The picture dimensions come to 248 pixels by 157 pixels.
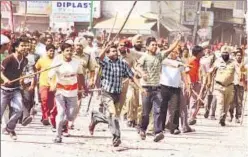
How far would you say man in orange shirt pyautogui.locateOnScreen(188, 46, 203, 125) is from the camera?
8.86 m

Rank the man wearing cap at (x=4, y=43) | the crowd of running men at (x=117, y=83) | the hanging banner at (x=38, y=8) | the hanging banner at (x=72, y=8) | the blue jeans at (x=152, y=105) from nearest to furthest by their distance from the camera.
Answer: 1. the man wearing cap at (x=4, y=43)
2. the crowd of running men at (x=117, y=83)
3. the blue jeans at (x=152, y=105)
4. the hanging banner at (x=72, y=8)
5. the hanging banner at (x=38, y=8)

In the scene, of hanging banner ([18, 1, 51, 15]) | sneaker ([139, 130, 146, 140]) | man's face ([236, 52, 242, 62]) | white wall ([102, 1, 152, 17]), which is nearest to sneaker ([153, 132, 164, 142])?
sneaker ([139, 130, 146, 140])

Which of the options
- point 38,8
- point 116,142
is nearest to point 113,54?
point 116,142

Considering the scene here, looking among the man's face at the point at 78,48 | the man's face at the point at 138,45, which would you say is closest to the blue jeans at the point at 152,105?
the man's face at the point at 138,45

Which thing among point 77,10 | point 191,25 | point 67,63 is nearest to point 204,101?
point 67,63

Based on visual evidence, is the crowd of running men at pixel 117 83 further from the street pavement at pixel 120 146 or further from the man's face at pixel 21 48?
the street pavement at pixel 120 146

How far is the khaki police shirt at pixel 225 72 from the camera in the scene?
927 cm

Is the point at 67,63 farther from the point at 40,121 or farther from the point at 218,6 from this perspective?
the point at 218,6

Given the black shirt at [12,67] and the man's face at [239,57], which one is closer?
the black shirt at [12,67]

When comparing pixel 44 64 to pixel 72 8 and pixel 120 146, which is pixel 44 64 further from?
pixel 72 8

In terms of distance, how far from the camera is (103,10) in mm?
22781

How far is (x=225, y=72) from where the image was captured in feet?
30.5

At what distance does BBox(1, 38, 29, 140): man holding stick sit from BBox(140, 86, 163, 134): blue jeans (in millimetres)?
1604

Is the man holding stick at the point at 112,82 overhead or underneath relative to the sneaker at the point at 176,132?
overhead
